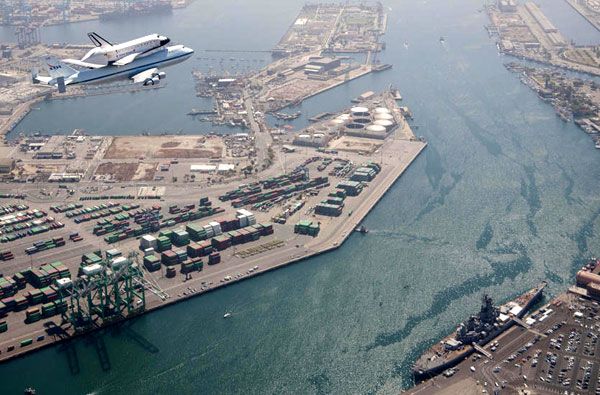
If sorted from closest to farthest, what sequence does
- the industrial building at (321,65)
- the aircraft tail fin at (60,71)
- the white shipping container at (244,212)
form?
the aircraft tail fin at (60,71) < the white shipping container at (244,212) < the industrial building at (321,65)

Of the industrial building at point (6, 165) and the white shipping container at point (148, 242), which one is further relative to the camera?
the industrial building at point (6, 165)

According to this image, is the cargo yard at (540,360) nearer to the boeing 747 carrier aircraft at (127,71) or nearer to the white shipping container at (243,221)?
the white shipping container at (243,221)

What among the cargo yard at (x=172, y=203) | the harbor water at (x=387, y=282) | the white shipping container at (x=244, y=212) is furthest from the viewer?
the white shipping container at (x=244, y=212)

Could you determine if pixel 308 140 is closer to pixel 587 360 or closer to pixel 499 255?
pixel 499 255

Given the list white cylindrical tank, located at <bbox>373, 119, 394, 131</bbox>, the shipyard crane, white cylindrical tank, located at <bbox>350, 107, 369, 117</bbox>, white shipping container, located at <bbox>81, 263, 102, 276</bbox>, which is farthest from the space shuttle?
white cylindrical tank, located at <bbox>350, 107, 369, 117</bbox>

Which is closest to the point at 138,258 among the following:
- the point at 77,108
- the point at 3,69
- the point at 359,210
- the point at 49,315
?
the point at 49,315

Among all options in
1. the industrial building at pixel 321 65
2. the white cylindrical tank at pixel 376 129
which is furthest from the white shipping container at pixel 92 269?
the industrial building at pixel 321 65

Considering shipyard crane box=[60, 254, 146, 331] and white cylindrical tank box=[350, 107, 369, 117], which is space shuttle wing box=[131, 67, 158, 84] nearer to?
shipyard crane box=[60, 254, 146, 331]
